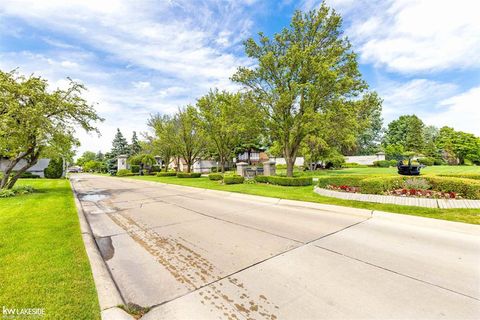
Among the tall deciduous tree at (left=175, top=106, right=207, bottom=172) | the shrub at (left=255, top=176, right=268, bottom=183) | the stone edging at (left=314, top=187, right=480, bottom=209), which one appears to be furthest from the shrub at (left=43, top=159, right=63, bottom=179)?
the stone edging at (left=314, top=187, right=480, bottom=209)

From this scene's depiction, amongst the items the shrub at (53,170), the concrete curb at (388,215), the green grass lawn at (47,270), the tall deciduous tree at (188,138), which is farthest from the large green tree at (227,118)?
the shrub at (53,170)

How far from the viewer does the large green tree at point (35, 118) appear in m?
12.5

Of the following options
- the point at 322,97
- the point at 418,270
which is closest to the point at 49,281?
the point at 418,270

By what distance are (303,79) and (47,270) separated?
16.9 metres

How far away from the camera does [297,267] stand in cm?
405

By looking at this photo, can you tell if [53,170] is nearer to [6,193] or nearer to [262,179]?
[6,193]

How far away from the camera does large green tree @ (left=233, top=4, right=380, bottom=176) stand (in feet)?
50.9

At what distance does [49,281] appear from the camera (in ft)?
10.7

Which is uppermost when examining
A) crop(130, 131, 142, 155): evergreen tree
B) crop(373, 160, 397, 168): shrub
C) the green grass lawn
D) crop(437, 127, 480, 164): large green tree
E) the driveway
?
crop(130, 131, 142, 155): evergreen tree

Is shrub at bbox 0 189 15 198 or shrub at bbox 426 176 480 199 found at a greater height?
shrub at bbox 426 176 480 199

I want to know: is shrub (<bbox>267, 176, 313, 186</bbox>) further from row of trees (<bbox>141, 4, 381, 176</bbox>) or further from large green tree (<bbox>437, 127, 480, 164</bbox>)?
large green tree (<bbox>437, 127, 480, 164</bbox>)

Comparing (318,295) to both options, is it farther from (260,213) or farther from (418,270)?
(260,213)

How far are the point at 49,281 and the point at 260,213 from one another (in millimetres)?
6428

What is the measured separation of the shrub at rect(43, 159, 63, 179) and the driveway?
3406 centimetres
